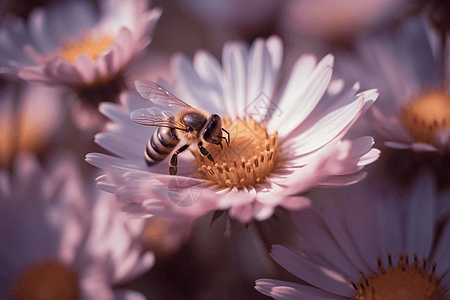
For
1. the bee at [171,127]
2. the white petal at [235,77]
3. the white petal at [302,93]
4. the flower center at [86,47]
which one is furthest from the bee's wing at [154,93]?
the flower center at [86,47]

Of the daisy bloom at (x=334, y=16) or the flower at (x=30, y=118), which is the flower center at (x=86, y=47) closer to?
the flower at (x=30, y=118)

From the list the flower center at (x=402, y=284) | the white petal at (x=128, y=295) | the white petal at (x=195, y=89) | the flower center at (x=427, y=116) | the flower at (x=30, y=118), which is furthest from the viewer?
the flower at (x=30, y=118)

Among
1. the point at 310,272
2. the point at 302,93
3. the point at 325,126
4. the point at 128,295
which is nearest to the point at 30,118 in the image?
the point at 128,295

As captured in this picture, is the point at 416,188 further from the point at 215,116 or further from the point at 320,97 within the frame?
the point at 215,116

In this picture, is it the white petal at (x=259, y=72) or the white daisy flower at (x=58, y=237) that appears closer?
the white daisy flower at (x=58, y=237)

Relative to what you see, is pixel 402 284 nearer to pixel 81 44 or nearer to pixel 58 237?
pixel 58 237

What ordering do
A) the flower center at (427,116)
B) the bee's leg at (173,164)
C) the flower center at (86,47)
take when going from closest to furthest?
the bee's leg at (173,164) → the flower center at (427,116) → the flower center at (86,47)
